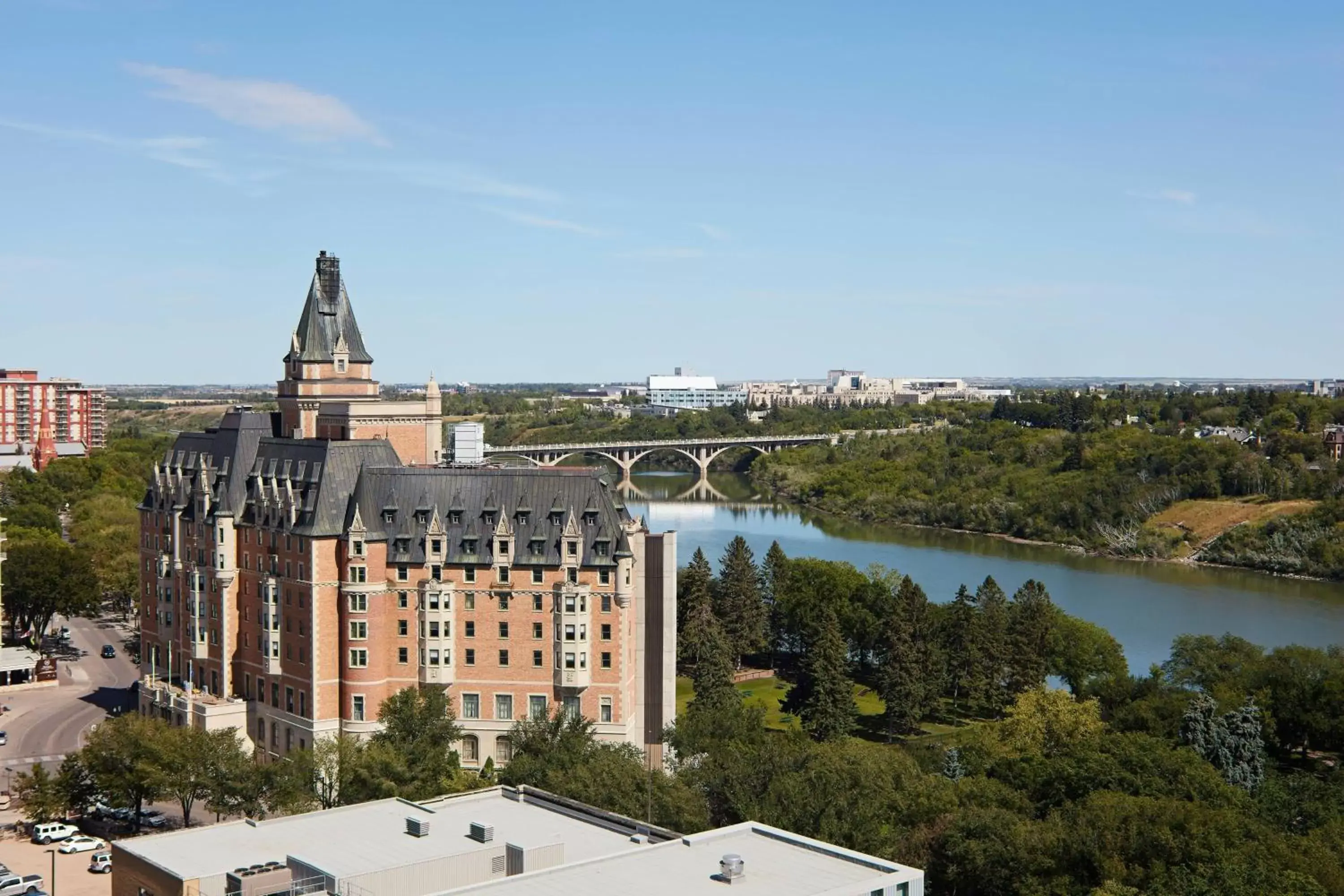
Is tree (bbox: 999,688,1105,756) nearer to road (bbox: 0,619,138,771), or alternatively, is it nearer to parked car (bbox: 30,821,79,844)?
parked car (bbox: 30,821,79,844)

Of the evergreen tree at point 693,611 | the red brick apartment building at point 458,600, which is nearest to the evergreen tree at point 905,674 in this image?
the evergreen tree at point 693,611

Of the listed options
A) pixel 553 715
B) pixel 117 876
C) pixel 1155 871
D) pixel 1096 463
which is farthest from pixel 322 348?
pixel 1096 463

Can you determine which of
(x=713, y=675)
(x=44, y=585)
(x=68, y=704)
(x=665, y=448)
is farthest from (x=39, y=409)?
(x=713, y=675)

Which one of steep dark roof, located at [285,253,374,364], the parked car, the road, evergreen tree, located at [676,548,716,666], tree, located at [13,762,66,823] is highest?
steep dark roof, located at [285,253,374,364]

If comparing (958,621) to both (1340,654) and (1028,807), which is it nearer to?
(1340,654)

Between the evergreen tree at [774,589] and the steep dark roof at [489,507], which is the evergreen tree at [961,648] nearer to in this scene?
the evergreen tree at [774,589]

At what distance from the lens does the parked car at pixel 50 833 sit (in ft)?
120

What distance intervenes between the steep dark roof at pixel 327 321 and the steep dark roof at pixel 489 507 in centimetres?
796

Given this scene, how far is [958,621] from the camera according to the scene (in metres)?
54.1

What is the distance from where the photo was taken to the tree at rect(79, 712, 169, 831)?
3681 cm

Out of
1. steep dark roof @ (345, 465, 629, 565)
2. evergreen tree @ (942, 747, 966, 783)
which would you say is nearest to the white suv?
steep dark roof @ (345, 465, 629, 565)

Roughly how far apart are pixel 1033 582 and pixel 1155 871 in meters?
30.2

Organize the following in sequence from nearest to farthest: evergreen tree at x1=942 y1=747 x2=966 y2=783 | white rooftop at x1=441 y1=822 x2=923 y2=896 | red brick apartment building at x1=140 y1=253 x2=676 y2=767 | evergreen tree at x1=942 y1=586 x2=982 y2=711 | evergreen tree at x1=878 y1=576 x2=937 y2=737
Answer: white rooftop at x1=441 y1=822 x2=923 y2=896, evergreen tree at x1=942 y1=747 x2=966 y2=783, red brick apartment building at x1=140 y1=253 x2=676 y2=767, evergreen tree at x1=878 y1=576 x2=937 y2=737, evergreen tree at x1=942 y1=586 x2=982 y2=711

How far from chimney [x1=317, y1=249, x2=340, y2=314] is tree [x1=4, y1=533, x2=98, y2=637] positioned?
20867 mm
